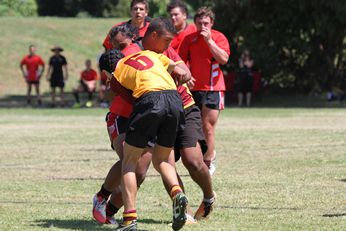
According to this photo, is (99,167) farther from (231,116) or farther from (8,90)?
(8,90)

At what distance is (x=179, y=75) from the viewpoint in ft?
27.8

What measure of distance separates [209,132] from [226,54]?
1.32 m

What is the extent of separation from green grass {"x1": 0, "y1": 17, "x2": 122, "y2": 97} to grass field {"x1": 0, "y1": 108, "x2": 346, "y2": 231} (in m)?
23.1

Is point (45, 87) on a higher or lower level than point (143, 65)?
lower

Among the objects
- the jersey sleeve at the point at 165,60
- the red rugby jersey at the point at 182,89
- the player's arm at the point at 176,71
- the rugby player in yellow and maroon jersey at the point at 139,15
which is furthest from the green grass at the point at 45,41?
the jersey sleeve at the point at 165,60

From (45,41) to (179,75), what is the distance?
142 ft

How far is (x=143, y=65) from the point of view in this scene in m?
8.05

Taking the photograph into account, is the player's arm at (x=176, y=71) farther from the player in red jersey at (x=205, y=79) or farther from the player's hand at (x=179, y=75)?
the player in red jersey at (x=205, y=79)

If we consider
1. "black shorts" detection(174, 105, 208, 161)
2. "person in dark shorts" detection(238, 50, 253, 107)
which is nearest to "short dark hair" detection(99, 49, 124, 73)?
"black shorts" detection(174, 105, 208, 161)

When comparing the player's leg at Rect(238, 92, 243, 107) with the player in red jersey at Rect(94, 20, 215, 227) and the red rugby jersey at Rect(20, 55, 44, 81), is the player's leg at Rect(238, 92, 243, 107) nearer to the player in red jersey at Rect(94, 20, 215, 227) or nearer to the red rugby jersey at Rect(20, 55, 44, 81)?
the red rugby jersey at Rect(20, 55, 44, 81)

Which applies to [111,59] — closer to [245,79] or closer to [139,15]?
[139,15]

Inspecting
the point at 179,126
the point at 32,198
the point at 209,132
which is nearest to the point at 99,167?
the point at 209,132

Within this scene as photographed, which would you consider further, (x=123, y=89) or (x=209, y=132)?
(x=209, y=132)

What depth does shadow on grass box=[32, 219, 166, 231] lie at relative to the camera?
860cm
